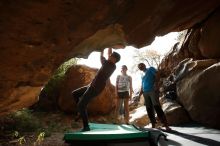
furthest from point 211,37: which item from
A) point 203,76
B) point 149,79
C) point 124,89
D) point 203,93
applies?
point 124,89

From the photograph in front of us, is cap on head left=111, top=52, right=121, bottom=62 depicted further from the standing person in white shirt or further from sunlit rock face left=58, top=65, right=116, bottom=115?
sunlit rock face left=58, top=65, right=116, bottom=115

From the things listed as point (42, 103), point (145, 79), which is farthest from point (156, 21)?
point (42, 103)

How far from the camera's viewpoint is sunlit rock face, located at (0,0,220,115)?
470 cm

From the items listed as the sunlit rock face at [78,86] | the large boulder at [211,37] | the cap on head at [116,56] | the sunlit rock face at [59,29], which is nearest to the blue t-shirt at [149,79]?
the sunlit rock face at [59,29]

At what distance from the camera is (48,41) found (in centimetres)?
530

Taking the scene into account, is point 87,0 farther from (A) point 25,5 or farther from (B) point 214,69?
(B) point 214,69

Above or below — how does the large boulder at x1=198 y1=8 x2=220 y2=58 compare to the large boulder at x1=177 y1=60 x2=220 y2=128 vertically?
above

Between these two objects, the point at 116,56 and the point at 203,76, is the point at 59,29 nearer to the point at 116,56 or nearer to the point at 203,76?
the point at 116,56

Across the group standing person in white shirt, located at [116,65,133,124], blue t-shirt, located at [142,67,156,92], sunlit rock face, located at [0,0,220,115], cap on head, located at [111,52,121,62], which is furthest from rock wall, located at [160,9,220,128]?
cap on head, located at [111,52,121,62]

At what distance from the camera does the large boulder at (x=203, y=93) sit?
24.4 feet

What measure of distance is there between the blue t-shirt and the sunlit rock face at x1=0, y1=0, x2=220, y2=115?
96 centimetres

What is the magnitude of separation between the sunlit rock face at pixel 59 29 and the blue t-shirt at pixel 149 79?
0.96m

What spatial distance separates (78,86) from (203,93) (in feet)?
18.1

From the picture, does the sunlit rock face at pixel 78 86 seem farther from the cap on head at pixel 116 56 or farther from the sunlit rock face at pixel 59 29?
the cap on head at pixel 116 56
